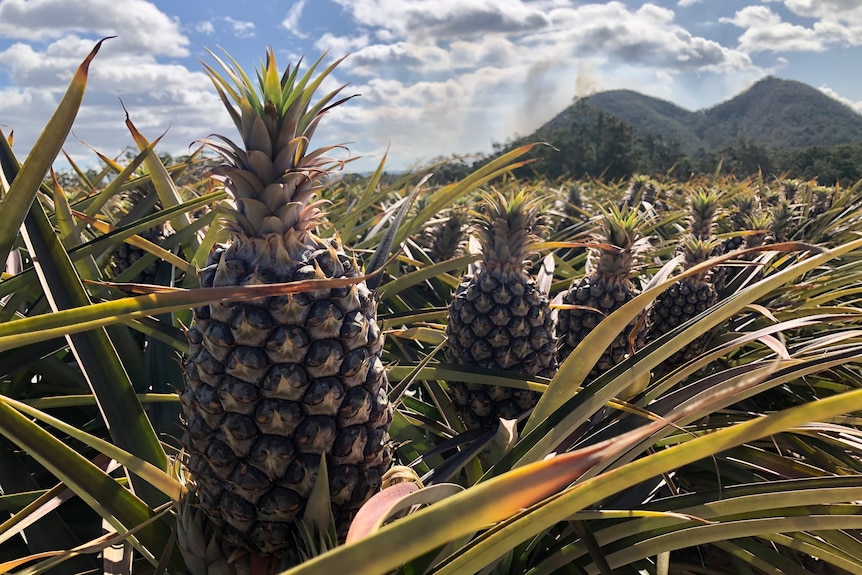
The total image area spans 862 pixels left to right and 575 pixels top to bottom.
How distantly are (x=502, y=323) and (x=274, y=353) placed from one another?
3.78 feet


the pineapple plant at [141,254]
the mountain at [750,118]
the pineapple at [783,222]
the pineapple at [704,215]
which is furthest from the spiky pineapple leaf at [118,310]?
the mountain at [750,118]

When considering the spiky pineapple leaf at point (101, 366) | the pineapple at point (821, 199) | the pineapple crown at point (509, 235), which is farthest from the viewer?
the pineapple at point (821, 199)

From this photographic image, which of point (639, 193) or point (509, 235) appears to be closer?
point (509, 235)

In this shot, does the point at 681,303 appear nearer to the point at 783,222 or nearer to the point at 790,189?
the point at 783,222

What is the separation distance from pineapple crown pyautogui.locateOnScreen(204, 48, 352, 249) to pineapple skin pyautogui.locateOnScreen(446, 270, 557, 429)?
3.46ft

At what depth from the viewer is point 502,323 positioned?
2123mm

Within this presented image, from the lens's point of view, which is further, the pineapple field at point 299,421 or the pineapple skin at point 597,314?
the pineapple skin at point 597,314

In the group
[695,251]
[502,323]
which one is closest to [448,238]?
[695,251]

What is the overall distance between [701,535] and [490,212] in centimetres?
150

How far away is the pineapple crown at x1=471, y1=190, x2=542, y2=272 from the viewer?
2.24 m

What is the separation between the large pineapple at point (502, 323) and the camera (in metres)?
2.14

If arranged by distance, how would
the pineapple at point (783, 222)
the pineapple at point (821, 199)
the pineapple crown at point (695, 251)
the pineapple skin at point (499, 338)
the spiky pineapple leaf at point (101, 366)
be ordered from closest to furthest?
the spiky pineapple leaf at point (101, 366) < the pineapple skin at point (499, 338) < the pineapple crown at point (695, 251) < the pineapple at point (783, 222) < the pineapple at point (821, 199)

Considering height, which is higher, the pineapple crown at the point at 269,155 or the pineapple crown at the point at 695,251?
the pineapple crown at the point at 269,155

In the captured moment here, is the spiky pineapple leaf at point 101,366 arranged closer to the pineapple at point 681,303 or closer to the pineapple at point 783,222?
the pineapple at point 681,303
